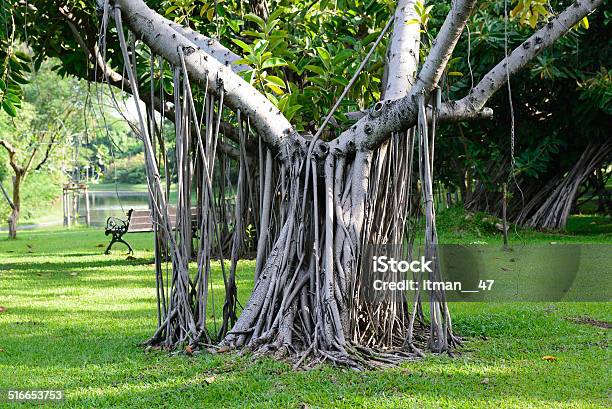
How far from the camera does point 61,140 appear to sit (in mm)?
18594

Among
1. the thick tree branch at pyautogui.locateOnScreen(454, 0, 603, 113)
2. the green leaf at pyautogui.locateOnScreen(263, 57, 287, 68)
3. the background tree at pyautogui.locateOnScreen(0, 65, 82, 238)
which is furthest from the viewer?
the background tree at pyautogui.locateOnScreen(0, 65, 82, 238)

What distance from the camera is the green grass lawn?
12.2ft

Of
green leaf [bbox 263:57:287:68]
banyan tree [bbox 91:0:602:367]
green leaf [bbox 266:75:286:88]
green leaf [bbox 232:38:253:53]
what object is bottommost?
banyan tree [bbox 91:0:602:367]

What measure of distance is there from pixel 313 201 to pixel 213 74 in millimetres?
A: 1022

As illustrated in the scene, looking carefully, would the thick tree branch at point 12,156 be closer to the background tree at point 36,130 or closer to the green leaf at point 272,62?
the background tree at point 36,130

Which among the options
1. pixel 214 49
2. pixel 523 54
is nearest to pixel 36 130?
pixel 214 49

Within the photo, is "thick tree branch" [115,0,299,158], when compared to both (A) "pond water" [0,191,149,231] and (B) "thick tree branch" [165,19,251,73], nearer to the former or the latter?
(B) "thick tree branch" [165,19,251,73]

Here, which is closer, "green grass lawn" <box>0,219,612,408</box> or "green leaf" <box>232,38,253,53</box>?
"green grass lawn" <box>0,219,612,408</box>

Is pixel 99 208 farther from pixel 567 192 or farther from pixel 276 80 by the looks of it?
pixel 276 80

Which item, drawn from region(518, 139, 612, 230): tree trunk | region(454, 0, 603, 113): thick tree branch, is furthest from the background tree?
region(518, 139, 612, 230): tree trunk

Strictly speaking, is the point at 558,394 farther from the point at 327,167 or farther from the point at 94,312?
the point at 94,312

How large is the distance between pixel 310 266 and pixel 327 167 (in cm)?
61

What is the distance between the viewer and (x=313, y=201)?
470 cm

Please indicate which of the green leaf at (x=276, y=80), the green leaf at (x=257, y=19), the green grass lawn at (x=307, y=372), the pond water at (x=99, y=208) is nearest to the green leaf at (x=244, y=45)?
the green leaf at (x=276, y=80)
